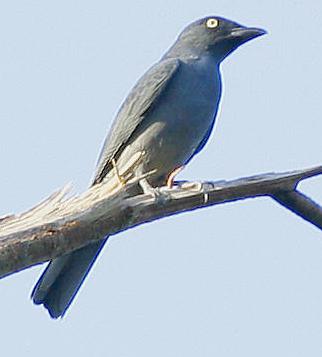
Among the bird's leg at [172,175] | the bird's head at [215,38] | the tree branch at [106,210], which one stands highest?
the bird's head at [215,38]

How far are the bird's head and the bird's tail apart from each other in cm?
182

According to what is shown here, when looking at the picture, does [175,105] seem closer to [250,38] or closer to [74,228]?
[250,38]

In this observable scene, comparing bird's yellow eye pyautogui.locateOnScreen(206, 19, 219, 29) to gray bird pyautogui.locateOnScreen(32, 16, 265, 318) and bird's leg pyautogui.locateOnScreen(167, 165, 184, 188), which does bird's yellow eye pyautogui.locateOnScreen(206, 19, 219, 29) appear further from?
bird's leg pyautogui.locateOnScreen(167, 165, 184, 188)

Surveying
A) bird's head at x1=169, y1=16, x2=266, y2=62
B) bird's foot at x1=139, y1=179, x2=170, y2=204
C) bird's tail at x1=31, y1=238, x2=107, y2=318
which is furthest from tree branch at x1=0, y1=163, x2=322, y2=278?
bird's head at x1=169, y1=16, x2=266, y2=62

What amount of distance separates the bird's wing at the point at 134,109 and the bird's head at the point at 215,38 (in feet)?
1.27

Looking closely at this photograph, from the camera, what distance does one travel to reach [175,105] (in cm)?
677

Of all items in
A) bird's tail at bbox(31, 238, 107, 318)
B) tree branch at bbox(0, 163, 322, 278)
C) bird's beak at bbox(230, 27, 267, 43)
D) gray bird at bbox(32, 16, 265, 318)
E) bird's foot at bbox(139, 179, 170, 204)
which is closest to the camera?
tree branch at bbox(0, 163, 322, 278)

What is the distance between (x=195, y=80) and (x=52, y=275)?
1781 mm

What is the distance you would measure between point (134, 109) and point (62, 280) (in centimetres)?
147

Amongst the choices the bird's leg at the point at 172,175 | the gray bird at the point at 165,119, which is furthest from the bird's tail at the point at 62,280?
the bird's leg at the point at 172,175

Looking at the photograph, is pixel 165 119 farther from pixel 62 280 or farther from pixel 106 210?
pixel 106 210

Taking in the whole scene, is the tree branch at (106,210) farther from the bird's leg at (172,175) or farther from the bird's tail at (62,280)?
the bird's tail at (62,280)

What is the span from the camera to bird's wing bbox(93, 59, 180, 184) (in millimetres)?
6727

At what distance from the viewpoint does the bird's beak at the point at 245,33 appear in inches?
289
